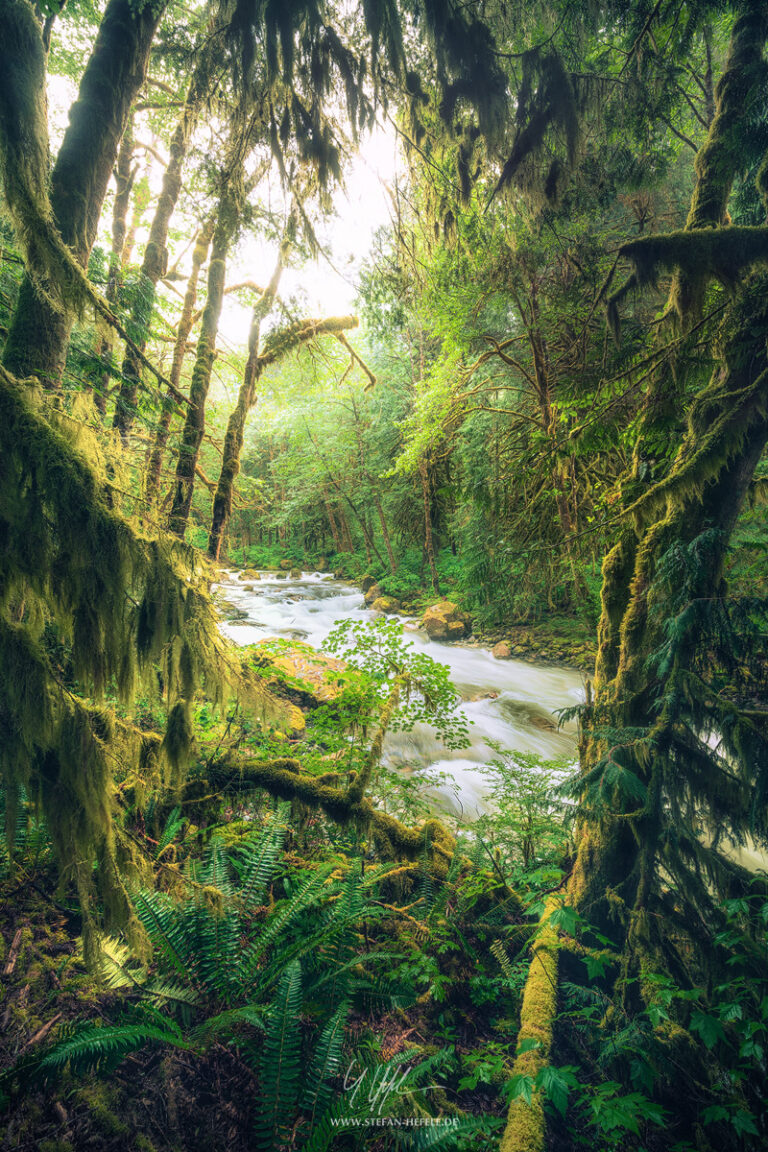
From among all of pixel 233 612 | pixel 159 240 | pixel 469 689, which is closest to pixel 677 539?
pixel 159 240

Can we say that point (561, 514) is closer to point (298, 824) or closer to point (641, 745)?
point (641, 745)

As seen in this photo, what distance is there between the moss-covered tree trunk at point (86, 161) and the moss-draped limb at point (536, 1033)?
3.88m

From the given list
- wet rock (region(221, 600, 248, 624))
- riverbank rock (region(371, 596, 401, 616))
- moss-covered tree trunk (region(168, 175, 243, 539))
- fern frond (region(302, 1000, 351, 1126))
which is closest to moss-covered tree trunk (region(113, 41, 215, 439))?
moss-covered tree trunk (region(168, 175, 243, 539))

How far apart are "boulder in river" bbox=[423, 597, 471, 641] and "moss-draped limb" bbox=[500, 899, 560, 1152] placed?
10.1 metres

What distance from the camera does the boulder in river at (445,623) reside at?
42.8 feet

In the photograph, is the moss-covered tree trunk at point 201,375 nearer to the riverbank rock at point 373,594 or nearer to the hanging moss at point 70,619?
the hanging moss at point 70,619

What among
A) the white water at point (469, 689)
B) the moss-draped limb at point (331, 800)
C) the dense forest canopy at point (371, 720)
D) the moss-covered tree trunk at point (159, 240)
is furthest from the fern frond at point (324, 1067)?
the moss-covered tree trunk at point (159, 240)

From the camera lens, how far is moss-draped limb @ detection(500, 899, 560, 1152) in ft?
5.65

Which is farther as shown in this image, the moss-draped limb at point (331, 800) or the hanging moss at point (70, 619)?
the moss-draped limb at point (331, 800)

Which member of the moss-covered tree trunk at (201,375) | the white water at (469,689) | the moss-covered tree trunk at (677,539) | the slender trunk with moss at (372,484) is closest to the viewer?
the moss-covered tree trunk at (677,539)

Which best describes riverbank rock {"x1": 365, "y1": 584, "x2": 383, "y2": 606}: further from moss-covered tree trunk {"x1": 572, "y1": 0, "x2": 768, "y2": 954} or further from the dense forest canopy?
moss-covered tree trunk {"x1": 572, "y1": 0, "x2": 768, "y2": 954}

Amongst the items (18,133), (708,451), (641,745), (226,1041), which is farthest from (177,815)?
(708,451)

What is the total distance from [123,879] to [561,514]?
604 cm

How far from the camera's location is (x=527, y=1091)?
70.5 inches
